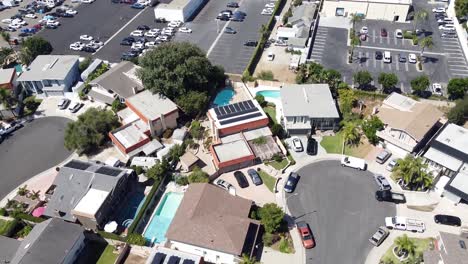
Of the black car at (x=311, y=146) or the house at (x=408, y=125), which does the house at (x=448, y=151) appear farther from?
the black car at (x=311, y=146)

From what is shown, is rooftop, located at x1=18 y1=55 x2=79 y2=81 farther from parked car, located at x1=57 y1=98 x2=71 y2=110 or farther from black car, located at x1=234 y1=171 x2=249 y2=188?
black car, located at x1=234 y1=171 x2=249 y2=188

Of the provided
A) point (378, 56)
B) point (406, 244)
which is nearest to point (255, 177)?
point (406, 244)

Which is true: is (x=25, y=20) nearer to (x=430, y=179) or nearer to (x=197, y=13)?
(x=197, y=13)

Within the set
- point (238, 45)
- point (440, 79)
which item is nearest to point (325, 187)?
point (440, 79)

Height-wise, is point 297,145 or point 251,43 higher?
point 251,43

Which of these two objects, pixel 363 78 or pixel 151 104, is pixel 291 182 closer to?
pixel 363 78

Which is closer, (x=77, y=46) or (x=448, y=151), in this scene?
(x=448, y=151)
